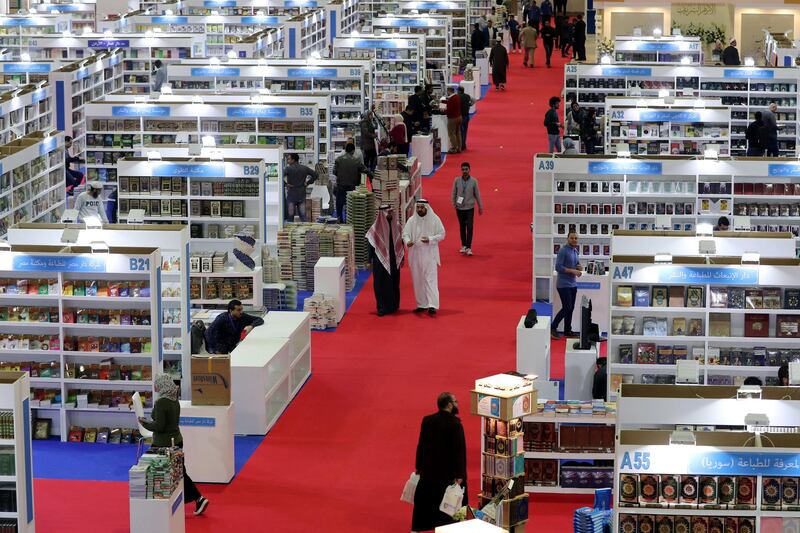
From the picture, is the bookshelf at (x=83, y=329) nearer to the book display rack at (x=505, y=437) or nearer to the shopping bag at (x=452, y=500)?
the book display rack at (x=505, y=437)

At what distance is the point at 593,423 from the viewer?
14.3m

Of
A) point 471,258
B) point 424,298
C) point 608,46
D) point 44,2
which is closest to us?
point 424,298

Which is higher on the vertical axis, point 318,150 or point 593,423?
point 318,150

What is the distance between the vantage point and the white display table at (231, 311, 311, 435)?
15.9m

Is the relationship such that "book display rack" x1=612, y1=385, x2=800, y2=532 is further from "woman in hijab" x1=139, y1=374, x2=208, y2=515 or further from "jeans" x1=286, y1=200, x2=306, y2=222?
"jeans" x1=286, y1=200, x2=306, y2=222

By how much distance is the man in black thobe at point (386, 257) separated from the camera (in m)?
20.2

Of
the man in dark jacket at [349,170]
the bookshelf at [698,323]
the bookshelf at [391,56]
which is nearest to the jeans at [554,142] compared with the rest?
the bookshelf at [391,56]

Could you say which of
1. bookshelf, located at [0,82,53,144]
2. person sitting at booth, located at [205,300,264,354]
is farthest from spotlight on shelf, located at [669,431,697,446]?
bookshelf, located at [0,82,53,144]

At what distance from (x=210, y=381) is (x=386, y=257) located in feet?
19.1

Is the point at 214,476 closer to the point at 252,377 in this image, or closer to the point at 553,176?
the point at 252,377

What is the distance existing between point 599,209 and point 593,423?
7.01 metres

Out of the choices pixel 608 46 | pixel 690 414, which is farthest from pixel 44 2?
pixel 690 414

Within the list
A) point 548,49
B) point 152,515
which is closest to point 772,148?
point 152,515

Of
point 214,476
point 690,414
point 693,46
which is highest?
point 693,46
